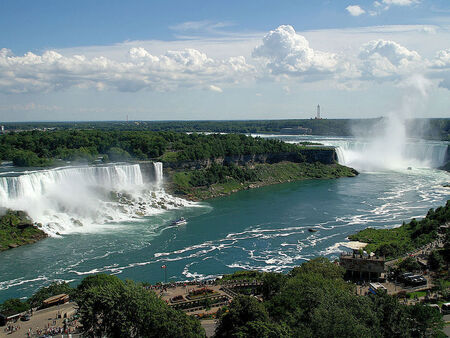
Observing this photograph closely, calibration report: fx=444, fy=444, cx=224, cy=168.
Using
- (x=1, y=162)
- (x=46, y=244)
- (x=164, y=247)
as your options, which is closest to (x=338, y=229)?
(x=164, y=247)

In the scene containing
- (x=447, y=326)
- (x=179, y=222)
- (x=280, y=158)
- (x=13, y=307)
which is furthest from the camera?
(x=280, y=158)

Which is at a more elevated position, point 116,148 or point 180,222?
point 116,148

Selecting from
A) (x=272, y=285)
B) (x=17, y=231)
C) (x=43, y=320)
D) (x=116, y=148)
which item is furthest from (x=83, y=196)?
(x=272, y=285)

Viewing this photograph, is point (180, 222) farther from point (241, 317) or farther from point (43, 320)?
point (241, 317)

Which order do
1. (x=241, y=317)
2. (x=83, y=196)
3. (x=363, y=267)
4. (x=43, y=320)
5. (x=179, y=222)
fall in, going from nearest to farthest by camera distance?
(x=241, y=317) < (x=43, y=320) < (x=363, y=267) < (x=179, y=222) < (x=83, y=196)

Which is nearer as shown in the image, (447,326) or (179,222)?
(447,326)
